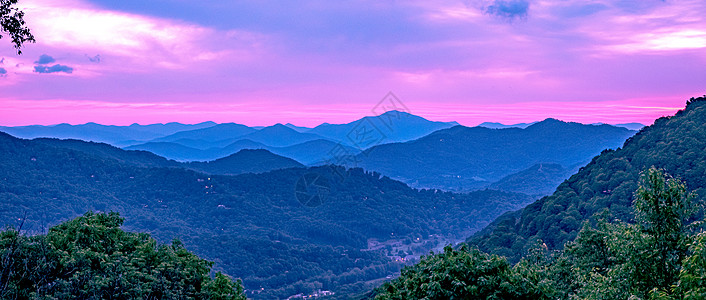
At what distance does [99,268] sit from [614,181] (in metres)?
82.1

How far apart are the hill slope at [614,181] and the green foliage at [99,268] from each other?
57.1 meters

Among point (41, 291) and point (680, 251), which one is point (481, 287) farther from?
point (41, 291)

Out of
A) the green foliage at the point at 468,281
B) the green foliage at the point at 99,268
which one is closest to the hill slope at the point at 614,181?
the green foliage at the point at 468,281

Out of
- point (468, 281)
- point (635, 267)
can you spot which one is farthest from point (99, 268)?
point (635, 267)

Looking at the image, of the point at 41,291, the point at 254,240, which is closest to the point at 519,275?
the point at 41,291

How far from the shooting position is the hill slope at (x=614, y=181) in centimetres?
7269

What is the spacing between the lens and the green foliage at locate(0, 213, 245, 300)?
17.1 meters

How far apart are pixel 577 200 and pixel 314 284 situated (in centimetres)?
9649

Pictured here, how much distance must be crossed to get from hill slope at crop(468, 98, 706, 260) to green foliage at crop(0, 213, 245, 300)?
57.1 meters

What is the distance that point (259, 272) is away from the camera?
15938cm

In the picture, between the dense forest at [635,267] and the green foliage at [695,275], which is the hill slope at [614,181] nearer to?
the dense forest at [635,267]

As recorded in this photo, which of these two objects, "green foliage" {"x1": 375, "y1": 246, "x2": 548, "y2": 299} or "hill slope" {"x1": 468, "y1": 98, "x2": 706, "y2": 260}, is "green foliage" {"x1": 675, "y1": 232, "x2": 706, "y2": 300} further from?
"hill slope" {"x1": 468, "y1": 98, "x2": 706, "y2": 260}

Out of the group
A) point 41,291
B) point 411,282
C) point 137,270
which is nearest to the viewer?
point 41,291

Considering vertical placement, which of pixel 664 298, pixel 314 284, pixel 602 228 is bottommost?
pixel 314 284
